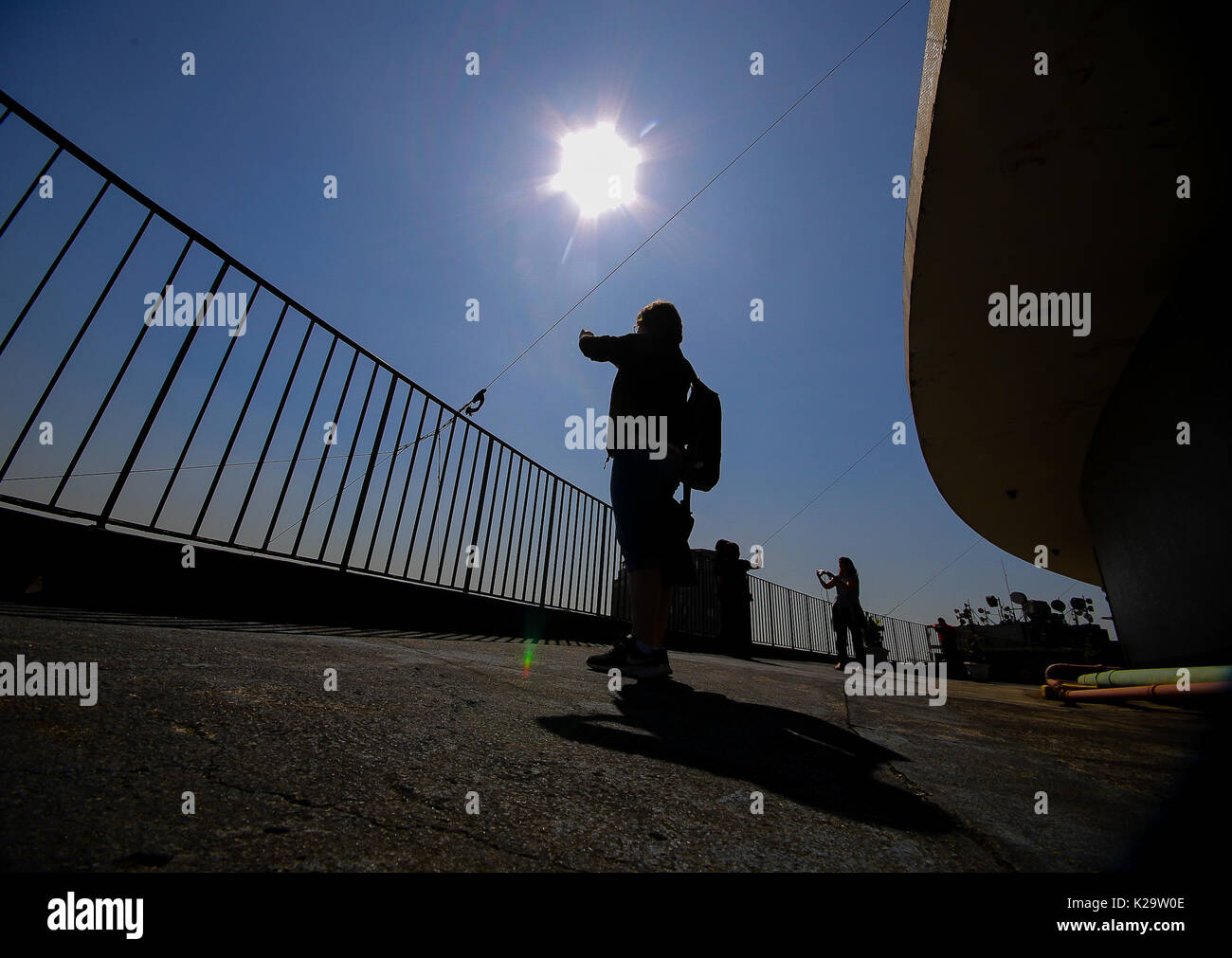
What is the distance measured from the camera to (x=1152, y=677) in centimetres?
295

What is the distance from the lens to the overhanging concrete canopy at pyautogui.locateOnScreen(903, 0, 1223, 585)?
2.10 metres

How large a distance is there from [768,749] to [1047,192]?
3046mm

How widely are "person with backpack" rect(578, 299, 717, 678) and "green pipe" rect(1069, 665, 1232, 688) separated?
2104mm

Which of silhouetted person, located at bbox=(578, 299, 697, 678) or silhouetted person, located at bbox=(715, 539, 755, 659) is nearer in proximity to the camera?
silhouetted person, located at bbox=(578, 299, 697, 678)

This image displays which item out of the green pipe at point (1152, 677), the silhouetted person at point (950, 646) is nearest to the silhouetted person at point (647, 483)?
the green pipe at point (1152, 677)

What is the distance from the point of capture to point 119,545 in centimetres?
277

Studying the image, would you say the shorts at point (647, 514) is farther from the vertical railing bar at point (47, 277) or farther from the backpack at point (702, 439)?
the vertical railing bar at point (47, 277)

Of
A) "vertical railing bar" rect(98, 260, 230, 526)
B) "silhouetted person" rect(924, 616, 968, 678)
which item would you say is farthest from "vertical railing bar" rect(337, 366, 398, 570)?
"silhouetted person" rect(924, 616, 968, 678)

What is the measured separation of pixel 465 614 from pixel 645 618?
308 cm

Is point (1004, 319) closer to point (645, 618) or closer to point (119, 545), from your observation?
point (645, 618)

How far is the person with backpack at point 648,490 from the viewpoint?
2.39 m

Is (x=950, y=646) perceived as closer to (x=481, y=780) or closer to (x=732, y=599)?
(x=732, y=599)

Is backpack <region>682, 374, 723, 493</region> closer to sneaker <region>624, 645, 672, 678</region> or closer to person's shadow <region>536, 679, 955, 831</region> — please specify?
sneaker <region>624, 645, 672, 678</region>
